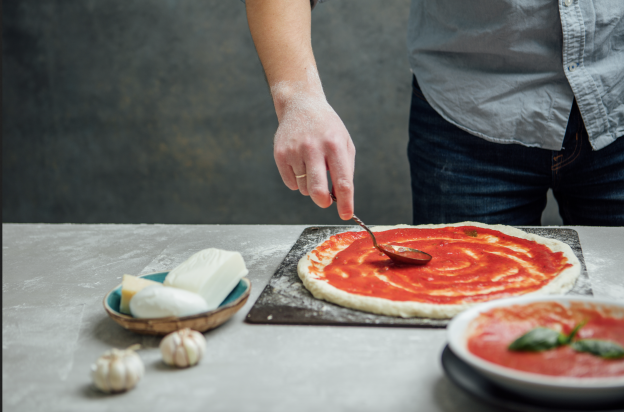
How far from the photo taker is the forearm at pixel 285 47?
140 centimetres

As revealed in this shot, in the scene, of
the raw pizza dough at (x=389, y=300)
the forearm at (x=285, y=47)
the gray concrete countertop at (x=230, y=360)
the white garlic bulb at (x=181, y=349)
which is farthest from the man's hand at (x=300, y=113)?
the white garlic bulb at (x=181, y=349)

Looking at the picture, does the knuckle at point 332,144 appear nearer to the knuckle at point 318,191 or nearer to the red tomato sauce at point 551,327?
the knuckle at point 318,191

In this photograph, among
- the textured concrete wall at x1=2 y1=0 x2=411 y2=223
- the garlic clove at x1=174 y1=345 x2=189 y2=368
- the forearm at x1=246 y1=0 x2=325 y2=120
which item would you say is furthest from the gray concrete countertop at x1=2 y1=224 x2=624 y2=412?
the textured concrete wall at x1=2 y1=0 x2=411 y2=223

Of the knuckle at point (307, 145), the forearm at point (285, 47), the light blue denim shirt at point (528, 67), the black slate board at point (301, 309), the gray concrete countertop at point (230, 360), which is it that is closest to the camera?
the gray concrete countertop at point (230, 360)

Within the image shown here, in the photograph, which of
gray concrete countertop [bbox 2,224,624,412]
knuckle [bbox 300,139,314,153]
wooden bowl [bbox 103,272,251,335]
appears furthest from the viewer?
knuckle [bbox 300,139,314,153]

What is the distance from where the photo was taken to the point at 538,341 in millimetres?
706

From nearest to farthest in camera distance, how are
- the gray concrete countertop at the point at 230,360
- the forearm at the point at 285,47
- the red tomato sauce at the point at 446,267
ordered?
the gray concrete countertop at the point at 230,360 → the red tomato sauce at the point at 446,267 → the forearm at the point at 285,47

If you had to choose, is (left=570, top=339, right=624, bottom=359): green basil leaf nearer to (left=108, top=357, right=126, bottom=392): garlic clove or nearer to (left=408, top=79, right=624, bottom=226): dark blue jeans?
(left=108, top=357, right=126, bottom=392): garlic clove

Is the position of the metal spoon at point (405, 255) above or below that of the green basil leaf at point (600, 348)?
below

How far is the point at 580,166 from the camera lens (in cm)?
164

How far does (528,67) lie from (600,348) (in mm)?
1131

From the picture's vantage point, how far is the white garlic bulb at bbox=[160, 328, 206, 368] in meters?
0.87

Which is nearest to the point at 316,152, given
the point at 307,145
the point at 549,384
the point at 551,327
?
the point at 307,145

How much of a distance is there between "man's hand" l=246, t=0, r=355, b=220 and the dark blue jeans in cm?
54
